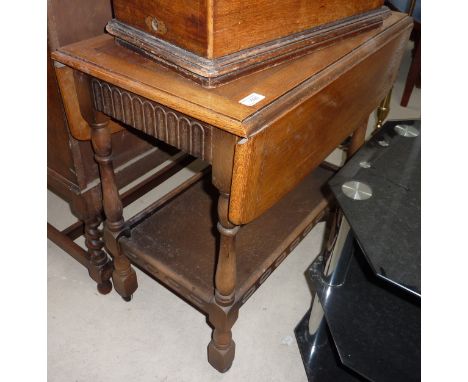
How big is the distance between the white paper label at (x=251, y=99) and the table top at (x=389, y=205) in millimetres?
335

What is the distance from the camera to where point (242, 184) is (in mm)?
853

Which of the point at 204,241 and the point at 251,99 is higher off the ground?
the point at 251,99

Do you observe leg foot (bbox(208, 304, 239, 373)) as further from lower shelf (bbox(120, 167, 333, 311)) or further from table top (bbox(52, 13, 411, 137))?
table top (bbox(52, 13, 411, 137))

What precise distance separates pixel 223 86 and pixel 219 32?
0.35 feet

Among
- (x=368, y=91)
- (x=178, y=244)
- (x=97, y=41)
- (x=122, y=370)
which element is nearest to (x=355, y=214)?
(x=368, y=91)

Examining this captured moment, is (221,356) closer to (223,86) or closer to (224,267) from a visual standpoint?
(224,267)

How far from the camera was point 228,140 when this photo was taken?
0.84 m

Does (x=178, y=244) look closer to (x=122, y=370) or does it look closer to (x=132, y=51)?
(x=122, y=370)

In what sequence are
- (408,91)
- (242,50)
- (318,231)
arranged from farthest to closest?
(408,91), (318,231), (242,50)

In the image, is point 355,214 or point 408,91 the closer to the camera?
point 355,214

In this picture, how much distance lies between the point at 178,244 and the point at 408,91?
2065 mm

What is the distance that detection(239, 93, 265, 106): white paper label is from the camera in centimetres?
83

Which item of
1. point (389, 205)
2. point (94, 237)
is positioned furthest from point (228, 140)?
point (94, 237)

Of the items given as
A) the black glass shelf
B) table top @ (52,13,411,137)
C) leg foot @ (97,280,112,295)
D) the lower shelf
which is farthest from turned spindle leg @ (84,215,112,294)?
the black glass shelf
